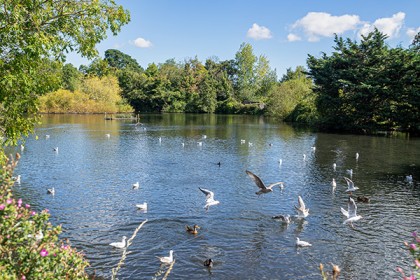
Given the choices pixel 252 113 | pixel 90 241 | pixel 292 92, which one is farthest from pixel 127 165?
pixel 252 113

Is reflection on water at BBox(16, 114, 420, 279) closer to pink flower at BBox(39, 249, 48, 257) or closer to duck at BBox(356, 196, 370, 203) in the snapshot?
duck at BBox(356, 196, 370, 203)

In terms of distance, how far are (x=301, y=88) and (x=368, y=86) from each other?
111 ft

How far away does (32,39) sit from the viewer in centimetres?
892

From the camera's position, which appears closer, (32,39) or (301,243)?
(32,39)

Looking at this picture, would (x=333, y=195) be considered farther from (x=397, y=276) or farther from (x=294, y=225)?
(x=397, y=276)

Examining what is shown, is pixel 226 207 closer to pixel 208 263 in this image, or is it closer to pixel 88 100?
pixel 208 263

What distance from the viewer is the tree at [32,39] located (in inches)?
352

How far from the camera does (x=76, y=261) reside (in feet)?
17.0

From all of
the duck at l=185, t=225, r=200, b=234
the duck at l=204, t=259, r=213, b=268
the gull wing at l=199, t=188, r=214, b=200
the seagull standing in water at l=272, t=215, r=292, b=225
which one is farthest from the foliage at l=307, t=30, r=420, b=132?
the duck at l=204, t=259, r=213, b=268

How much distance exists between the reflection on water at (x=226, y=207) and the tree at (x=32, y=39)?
5.93 metres

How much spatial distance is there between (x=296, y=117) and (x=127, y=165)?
5415 centimetres

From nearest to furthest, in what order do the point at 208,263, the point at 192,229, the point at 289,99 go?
the point at 208,263 < the point at 192,229 < the point at 289,99

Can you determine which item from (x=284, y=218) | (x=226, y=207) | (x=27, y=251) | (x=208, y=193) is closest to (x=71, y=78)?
(x=226, y=207)

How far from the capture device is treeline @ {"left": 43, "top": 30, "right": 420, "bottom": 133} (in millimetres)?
51531
